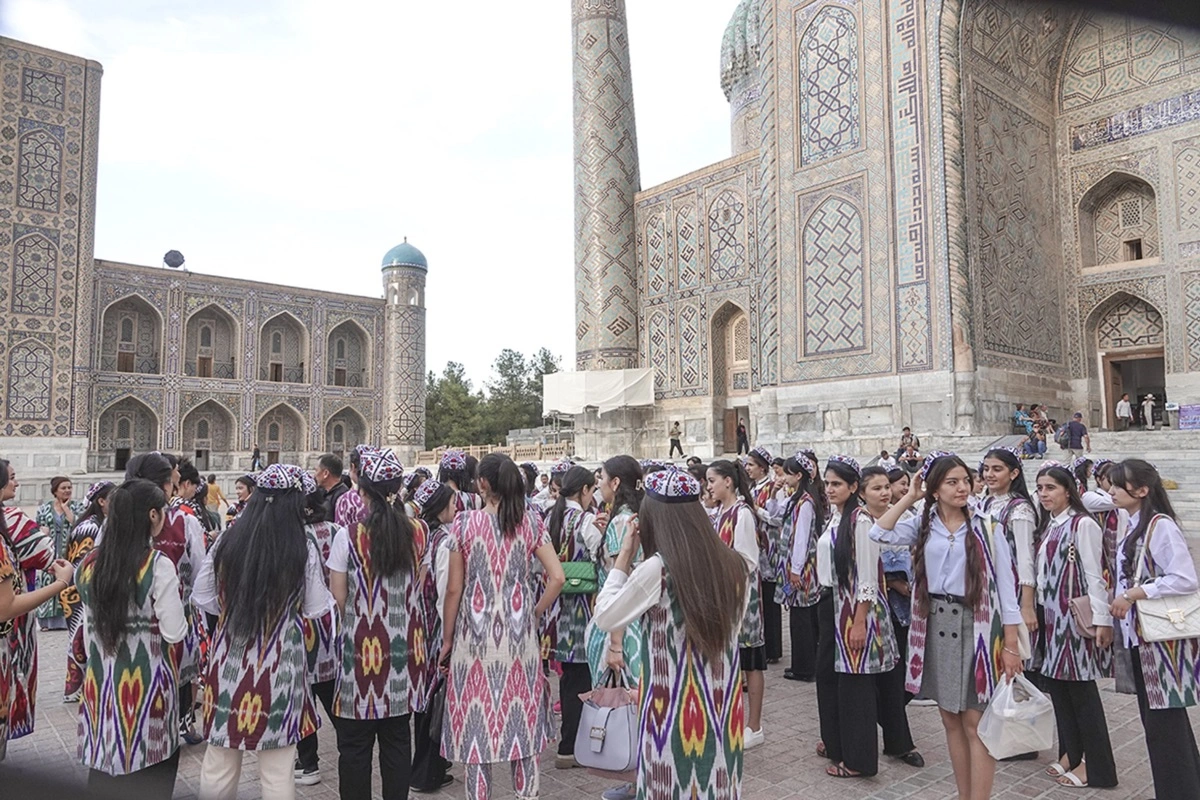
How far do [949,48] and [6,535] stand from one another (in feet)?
49.7

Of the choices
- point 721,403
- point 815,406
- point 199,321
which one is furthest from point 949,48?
point 199,321

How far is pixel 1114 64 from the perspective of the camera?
15.5 m

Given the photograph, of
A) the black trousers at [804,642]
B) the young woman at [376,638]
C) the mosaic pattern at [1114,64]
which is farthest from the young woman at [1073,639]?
the mosaic pattern at [1114,64]

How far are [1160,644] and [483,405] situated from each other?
128 feet

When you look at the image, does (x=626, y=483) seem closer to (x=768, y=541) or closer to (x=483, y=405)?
(x=768, y=541)

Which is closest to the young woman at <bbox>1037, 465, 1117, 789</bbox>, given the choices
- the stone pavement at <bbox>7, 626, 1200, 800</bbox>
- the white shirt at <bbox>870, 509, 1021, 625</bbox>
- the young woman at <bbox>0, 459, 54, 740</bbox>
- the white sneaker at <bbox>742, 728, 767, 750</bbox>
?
the stone pavement at <bbox>7, 626, 1200, 800</bbox>

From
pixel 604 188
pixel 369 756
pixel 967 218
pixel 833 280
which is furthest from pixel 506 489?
pixel 604 188

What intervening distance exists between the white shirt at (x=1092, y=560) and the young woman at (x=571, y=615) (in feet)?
7.24

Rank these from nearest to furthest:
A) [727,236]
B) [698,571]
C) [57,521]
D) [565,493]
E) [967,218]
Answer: [698,571] → [565,493] → [57,521] → [967,218] → [727,236]

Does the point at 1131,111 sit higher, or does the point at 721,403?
the point at 1131,111

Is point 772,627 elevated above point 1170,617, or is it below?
below

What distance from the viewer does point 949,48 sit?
1384cm

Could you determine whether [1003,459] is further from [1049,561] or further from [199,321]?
[199,321]

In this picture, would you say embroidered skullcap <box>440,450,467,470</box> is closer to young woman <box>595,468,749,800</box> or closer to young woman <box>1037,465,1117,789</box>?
young woman <box>595,468,749,800</box>
